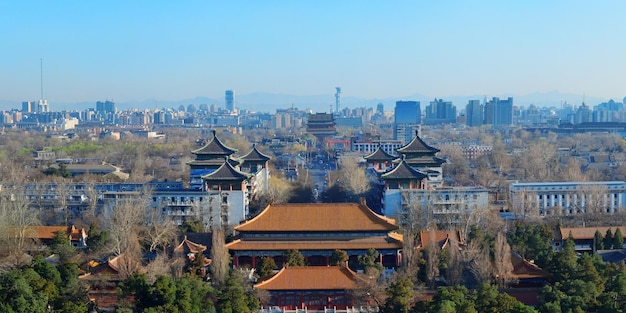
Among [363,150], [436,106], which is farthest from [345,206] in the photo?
[436,106]

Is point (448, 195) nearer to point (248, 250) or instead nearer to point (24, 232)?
point (248, 250)

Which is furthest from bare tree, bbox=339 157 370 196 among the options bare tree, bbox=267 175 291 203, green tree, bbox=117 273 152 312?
green tree, bbox=117 273 152 312

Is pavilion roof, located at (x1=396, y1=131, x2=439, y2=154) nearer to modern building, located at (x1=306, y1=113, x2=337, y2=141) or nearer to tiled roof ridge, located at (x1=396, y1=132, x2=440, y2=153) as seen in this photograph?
tiled roof ridge, located at (x1=396, y1=132, x2=440, y2=153)

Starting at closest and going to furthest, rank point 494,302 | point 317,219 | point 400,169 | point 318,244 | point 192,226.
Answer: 1. point 494,302
2. point 318,244
3. point 317,219
4. point 192,226
5. point 400,169

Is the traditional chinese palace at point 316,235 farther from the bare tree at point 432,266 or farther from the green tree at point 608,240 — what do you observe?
the green tree at point 608,240

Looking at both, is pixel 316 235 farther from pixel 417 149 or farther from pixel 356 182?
pixel 356 182

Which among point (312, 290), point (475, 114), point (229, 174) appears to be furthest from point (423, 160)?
point (475, 114)
